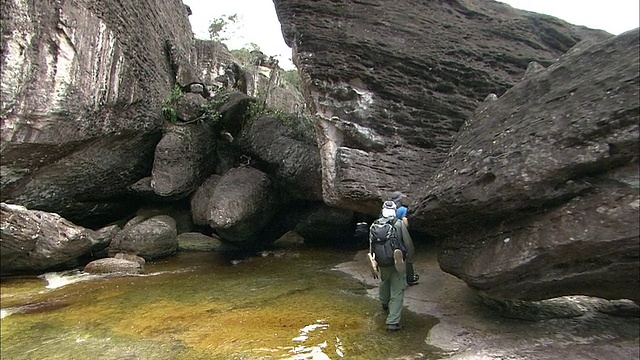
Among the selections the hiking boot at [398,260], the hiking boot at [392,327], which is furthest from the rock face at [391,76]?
the hiking boot at [392,327]

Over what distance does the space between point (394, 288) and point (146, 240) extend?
8696 millimetres

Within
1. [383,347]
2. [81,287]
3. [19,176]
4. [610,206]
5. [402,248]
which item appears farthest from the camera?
[19,176]

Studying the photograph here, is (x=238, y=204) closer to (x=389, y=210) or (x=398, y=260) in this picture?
(x=389, y=210)

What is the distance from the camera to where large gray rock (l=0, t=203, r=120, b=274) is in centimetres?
1062

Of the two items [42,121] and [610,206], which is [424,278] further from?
[42,121]

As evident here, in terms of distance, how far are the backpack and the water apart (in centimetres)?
117

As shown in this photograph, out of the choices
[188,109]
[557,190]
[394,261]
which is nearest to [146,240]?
[188,109]

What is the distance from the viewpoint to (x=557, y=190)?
570 cm

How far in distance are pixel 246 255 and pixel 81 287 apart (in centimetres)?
480

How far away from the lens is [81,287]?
9.99 metres

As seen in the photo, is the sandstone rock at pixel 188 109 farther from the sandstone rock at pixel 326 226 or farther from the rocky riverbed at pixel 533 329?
the rocky riverbed at pixel 533 329

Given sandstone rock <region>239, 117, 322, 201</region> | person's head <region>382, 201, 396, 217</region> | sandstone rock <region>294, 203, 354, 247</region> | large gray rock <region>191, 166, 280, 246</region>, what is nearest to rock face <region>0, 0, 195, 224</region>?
large gray rock <region>191, 166, 280, 246</region>

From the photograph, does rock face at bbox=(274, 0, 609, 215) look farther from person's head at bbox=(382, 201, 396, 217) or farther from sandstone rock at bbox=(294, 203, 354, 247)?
sandstone rock at bbox=(294, 203, 354, 247)

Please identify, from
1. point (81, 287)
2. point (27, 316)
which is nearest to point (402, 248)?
point (27, 316)
